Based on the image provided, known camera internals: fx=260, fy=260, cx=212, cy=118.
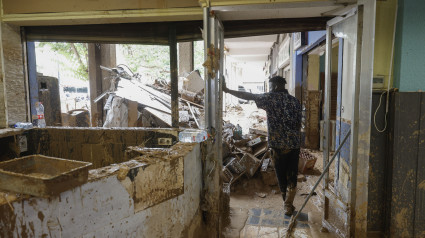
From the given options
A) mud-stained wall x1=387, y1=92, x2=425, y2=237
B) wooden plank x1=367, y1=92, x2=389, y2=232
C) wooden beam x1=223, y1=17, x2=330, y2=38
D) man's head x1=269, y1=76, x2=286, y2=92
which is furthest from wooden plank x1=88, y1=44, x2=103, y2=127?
mud-stained wall x1=387, y1=92, x2=425, y2=237

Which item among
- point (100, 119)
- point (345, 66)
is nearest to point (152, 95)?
point (100, 119)

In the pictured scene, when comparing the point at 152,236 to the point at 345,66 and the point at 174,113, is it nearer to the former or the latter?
the point at 174,113

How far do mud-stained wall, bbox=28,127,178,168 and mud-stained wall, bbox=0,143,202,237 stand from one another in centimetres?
106

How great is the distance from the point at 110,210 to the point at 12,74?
307 cm

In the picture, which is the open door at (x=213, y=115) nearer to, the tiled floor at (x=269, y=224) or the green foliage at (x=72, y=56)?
the tiled floor at (x=269, y=224)

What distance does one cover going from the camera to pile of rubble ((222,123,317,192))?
4.85 m

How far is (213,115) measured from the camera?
9.57 feet

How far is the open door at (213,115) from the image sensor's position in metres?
2.77

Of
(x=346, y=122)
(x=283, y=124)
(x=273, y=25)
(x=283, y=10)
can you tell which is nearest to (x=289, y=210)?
(x=283, y=124)

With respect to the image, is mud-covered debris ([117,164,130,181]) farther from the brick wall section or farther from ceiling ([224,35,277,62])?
ceiling ([224,35,277,62])

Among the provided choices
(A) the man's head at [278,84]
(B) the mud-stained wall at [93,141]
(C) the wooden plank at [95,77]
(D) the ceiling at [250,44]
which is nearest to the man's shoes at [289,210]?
(A) the man's head at [278,84]

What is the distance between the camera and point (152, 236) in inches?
83.5

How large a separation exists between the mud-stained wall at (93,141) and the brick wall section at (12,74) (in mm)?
386

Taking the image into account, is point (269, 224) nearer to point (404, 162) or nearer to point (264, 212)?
point (264, 212)
